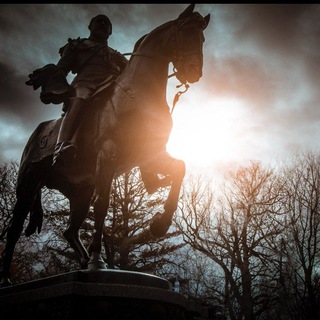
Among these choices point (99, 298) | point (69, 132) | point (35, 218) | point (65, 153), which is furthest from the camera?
point (35, 218)

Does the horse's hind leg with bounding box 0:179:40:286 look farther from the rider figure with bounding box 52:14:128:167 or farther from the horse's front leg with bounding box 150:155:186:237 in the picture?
the horse's front leg with bounding box 150:155:186:237

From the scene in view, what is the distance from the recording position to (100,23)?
6.38 m

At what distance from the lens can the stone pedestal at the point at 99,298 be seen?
11.5ft

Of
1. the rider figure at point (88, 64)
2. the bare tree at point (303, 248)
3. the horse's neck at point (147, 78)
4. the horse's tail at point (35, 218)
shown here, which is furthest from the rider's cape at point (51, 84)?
the bare tree at point (303, 248)

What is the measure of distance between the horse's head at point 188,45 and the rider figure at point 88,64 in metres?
1.17

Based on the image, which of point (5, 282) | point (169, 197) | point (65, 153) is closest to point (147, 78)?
point (65, 153)

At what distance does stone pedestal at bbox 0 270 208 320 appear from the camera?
351 centimetres

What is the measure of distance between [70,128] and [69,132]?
0.20ft

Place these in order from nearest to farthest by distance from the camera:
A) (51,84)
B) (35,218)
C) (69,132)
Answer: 1. (69,132)
2. (51,84)
3. (35,218)

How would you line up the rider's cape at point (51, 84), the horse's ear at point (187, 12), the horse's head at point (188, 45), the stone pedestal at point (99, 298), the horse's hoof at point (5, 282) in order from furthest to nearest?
the rider's cape at point (51, 84)
the horse's hoof at point (5, 282)
the horse's ear at point (187, 12)
the horse's head at point (188, 45)
the stone pedestal at point (99, 298)

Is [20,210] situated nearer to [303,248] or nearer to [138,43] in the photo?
[138,43]

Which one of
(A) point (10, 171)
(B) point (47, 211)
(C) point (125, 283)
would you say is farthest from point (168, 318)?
(A) point (10, 171)

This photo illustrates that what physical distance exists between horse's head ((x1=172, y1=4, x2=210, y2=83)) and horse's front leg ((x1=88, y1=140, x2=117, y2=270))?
136 cm

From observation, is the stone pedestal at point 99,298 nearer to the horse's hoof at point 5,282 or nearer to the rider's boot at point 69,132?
the horse's hoof at point 5,282
